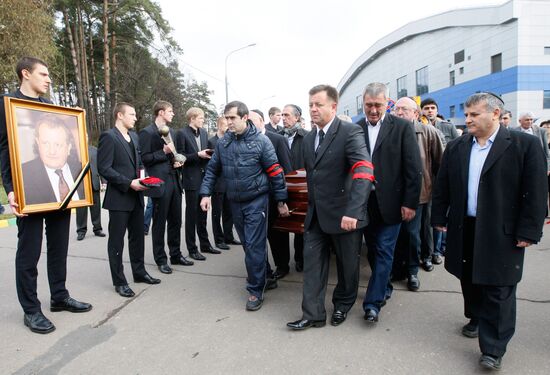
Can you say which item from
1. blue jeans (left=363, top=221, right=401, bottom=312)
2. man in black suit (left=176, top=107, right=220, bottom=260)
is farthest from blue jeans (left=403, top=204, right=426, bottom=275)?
man in black suit (left=176, top=107, right=220, bottom=260)

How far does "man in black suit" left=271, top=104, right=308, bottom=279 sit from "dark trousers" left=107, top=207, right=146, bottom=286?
4.92 feet

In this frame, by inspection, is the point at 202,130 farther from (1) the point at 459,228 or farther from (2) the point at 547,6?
(2) the point at 547,6

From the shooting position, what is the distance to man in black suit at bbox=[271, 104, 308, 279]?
4.37m

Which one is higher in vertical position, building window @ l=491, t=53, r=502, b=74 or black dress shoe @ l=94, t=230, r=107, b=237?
building window @ l=491, t=53, r=502, b=74

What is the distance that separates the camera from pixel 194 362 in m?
2.58

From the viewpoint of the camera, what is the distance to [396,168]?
10.6 ft

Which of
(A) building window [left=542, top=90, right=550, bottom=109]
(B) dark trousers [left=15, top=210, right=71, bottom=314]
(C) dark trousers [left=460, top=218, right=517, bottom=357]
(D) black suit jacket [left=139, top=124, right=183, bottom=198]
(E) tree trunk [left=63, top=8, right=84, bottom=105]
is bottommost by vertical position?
(C) dark trousers [left=460, top=218, right=517, bottom=357]

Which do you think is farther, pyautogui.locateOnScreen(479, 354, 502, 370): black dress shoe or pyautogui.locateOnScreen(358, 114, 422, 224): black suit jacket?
pyautogui.locateOnScreen(358, 114, 422, 224): black suit jacket

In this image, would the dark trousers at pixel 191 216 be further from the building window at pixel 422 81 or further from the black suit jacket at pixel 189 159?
the building window at pixel 422 81

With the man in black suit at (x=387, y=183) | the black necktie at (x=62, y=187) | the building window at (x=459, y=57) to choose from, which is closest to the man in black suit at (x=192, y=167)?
the black necktie at (x=62, y=187)

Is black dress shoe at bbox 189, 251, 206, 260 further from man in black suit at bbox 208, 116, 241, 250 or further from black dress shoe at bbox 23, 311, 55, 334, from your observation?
black dress shoe at bbox 23, 311, 55, 334

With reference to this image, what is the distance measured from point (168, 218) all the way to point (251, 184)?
1.76m

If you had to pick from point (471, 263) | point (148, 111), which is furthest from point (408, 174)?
point (148, 111)

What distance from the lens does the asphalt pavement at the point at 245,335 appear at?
2.52 m
